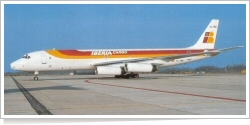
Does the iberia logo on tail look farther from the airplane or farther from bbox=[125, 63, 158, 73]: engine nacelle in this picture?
bbox=[125, 63, 158, 73]: engine nacelle

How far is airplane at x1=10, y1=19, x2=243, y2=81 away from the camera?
107ft

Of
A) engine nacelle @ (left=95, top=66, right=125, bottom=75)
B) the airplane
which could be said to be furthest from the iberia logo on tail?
engine nacelle @ (left=95, top=66, right=125, bottom=75)

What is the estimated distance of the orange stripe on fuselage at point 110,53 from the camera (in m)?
33.3

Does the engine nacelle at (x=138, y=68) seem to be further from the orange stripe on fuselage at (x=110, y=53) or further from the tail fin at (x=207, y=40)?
the tail fin at (x=207, y=40)

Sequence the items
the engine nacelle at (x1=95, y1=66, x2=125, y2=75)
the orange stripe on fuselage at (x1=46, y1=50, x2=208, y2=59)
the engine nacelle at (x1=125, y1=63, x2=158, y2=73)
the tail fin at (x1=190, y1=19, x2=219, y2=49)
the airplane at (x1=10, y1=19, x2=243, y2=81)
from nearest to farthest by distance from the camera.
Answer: the engine nacelle at (x1=95, y1=66, x2=125, y2=75), the engine nacelle at (x1=125, y1=63, x2=158, y2=73), the airplane at (x1=10, y1=19, x2=243, y2=81), the orange stripe on fuselage at (x1=46, y1=50, x2=208, y2=59), the tail fin at (x1=190, y1=19, x2=219, y2=49)

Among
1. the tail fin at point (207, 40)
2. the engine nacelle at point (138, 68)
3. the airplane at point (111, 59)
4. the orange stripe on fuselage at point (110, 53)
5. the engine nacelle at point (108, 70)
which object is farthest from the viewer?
the tail fin at point (207, 40)

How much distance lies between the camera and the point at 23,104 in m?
13.1

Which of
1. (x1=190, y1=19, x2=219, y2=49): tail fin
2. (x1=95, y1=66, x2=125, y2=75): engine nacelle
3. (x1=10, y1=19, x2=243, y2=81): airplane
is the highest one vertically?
(x1=190, y1=19, x2=219, y2=49): tail fin

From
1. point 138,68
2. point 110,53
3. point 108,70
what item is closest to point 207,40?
point 138,68

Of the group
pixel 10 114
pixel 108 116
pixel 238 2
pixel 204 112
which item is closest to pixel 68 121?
pixel 108 116

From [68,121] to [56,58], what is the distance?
75.4ft

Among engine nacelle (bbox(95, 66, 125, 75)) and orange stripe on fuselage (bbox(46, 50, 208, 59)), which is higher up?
orange stripe on fuselage (bbox(46, 50, 208, 59))

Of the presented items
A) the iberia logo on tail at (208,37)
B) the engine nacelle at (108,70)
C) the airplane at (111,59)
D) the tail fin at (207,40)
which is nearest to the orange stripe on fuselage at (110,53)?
the airplane at (111,59)

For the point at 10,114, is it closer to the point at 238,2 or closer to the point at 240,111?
A: the point at 240,111
